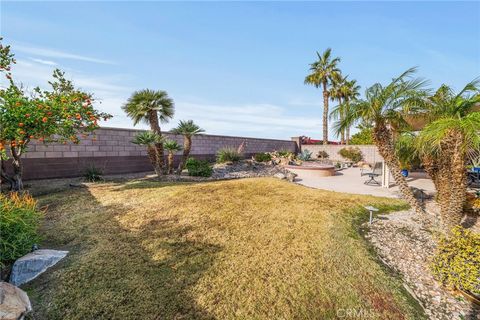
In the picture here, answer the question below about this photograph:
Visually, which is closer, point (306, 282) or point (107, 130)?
point (306, 282)

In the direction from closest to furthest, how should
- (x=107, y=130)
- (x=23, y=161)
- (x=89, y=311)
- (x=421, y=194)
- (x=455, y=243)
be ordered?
(x=89, y=311)
(x=455, y=243)
(x=421, y=194)
(x=23, y=161)
(x=107, y=130)

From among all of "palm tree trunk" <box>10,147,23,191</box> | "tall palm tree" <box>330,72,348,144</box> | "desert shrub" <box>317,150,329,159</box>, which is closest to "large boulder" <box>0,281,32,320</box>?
"palm tree trunk" <box>10,147,23,191</box>

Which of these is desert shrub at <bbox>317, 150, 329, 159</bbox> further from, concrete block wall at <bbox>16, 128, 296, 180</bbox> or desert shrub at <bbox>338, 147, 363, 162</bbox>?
concrete block wall at <bbox>16, 128, 296, 180</bbox>

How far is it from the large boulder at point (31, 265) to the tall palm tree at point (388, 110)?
753 cm

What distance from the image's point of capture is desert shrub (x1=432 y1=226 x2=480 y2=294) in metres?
3.95

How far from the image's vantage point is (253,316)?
3.16 metres

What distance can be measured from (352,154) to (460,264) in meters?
21.1

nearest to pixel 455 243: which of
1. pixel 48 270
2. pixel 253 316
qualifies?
pixel 253 316

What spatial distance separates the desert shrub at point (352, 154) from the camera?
23.6 m

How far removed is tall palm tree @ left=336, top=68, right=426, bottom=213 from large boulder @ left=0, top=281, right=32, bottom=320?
7.57m

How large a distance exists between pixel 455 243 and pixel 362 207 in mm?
3528

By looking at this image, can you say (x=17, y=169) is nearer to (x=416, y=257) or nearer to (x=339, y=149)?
(x=416, y=257)

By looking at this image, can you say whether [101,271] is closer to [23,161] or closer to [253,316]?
[253,316]

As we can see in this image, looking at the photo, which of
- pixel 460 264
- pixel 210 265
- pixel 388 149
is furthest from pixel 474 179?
pixel 210 265
